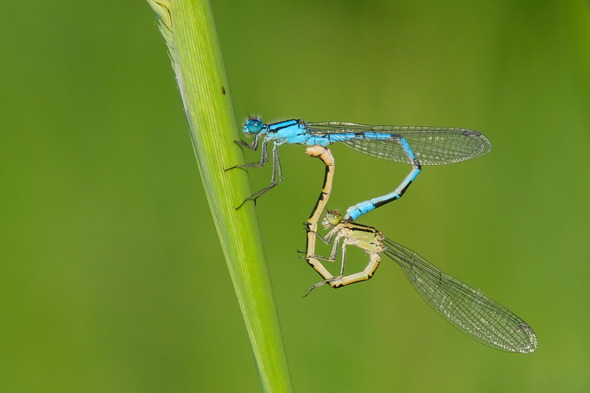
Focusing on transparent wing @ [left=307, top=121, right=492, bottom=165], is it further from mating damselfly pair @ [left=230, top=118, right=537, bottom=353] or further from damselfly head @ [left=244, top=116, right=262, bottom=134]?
damselfly head @ [left=244, top=116, right=262, bottom=134]

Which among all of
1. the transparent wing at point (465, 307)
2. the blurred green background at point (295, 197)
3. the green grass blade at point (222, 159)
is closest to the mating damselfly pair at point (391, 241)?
the transparent wing at point (465, 307)

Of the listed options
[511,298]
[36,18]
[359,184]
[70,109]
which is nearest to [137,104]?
[70,109]

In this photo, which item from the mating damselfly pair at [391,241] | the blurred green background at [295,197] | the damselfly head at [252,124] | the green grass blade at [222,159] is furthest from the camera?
the mating damselfly pair at [391,241]

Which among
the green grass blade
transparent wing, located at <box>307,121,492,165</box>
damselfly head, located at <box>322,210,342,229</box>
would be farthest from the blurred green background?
the green grass blade

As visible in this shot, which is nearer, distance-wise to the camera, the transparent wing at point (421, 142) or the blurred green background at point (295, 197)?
the blurred green background at point (295, 197)

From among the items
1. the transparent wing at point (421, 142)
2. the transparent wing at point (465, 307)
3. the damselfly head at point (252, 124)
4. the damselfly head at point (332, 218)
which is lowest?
the transparent wing at point (465, 307)

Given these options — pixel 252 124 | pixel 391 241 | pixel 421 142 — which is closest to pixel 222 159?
pixel 252 124

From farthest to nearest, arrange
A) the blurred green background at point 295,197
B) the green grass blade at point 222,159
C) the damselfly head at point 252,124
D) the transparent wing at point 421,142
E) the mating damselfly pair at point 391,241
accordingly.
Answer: the transparent wing at point 421,142 → the mating damselfly pair at point 391,241 → the damselfly head at point 252,124 → the blurred green background at point 295,197 → the green grass blade at point 222,159

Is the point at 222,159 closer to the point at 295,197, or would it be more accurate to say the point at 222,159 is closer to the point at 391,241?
the point at 295,197

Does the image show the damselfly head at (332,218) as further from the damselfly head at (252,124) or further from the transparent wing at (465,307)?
the damselfly head at (252,124)
